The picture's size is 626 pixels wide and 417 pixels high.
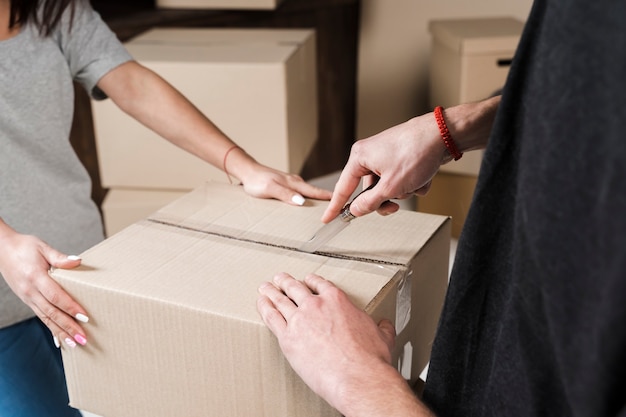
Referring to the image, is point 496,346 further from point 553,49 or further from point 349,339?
point 553,49

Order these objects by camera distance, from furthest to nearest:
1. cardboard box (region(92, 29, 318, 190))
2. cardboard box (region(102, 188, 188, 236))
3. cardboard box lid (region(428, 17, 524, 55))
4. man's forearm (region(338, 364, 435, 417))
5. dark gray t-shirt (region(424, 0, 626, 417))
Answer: cardboard box lid (region(428, 17, 524, 55)), cardboard box (region(102, 188, 188, 236)), cardboard box (region(92, 29, 318, 190)), man's forearm (region(338, 364, 435, 417)), dark gray t-shirt (region(424, 0, 626, 417))

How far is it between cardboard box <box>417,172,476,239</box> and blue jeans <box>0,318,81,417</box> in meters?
1.43

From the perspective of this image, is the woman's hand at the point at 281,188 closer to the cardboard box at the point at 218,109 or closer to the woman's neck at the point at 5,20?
→ the woman's neck at the point at 5,20

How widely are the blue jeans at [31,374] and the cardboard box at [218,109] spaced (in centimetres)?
87

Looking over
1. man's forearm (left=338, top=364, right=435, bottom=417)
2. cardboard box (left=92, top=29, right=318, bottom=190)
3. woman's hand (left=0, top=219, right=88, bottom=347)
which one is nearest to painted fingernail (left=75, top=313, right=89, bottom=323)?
woman's hand (left=0, top=219, right=88, bottom=347)

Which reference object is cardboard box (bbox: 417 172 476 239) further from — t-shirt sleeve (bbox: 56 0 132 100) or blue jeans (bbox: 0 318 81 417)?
blue jeans (bbox: 0 318 81 417)

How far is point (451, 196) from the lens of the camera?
7.59 feet

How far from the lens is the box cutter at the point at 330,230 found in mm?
860

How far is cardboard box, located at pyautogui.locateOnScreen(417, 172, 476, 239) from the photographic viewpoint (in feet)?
7.47

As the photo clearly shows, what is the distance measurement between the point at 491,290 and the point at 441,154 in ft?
0.69

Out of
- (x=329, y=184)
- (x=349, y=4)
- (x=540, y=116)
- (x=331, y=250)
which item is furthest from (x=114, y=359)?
(x=349, y=4)

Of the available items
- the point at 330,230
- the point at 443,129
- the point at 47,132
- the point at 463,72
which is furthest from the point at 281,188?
the point at 463,72

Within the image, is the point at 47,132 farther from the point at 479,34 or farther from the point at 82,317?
the point at 479,34

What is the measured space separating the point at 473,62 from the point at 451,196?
0.43 meters
